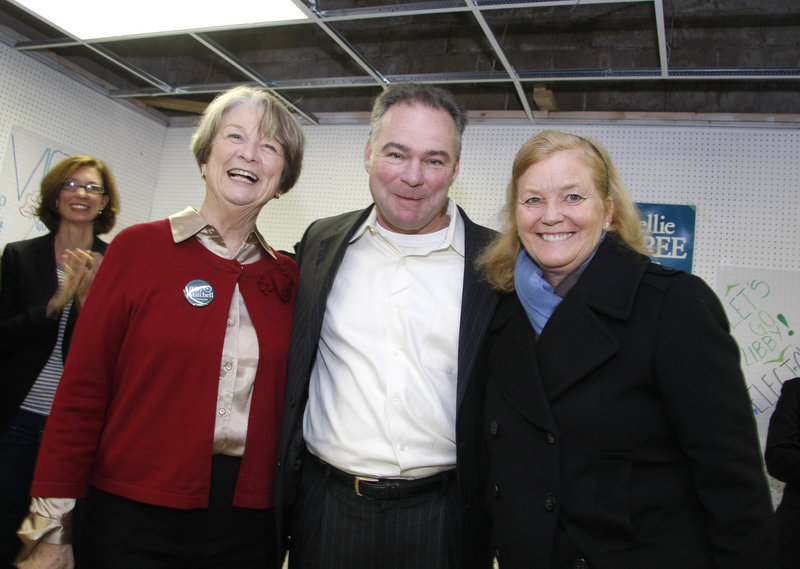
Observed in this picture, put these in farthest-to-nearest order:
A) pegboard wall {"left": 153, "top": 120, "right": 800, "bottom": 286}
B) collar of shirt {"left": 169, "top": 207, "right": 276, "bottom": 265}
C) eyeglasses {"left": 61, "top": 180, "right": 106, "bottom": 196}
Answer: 1. pegboard wall {"left": 153, "top": 120, "right": 800, "bottom": 286}
2. eyeglasses {"left": 61, "top": 180, "right": 106, "bottom": 196}
3. collar of shirt {"left": 169, "top": 207, "right": 276, "bottom": 265}

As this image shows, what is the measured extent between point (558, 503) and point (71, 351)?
122 cm

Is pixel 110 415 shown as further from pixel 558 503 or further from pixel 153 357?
pixel 558 503

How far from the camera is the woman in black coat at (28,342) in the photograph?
89.3 inches

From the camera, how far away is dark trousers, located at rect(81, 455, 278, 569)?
1.39 meters

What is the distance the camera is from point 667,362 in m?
1.22

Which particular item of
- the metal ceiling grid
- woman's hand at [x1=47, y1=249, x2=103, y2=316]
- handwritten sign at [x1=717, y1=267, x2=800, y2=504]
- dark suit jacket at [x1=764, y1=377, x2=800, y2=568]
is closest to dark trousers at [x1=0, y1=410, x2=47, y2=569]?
woman's hand at [x1=47, y1=249, x2=103, y2=316]

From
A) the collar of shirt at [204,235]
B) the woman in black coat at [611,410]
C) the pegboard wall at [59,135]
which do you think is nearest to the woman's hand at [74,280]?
the collar of shirt at [204,235]

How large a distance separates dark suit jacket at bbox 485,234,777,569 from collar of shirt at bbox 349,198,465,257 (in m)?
0.53

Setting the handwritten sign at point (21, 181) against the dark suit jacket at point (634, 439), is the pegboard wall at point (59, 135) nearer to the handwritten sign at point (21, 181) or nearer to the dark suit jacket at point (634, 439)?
the handwritten sign at point (21, 181)

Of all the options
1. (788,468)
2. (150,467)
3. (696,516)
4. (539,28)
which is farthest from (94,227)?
(788,468)

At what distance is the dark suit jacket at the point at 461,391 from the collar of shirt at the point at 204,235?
0.22 metres

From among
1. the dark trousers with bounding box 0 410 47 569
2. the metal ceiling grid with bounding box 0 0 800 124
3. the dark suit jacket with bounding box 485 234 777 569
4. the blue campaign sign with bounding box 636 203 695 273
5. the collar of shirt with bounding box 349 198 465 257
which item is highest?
the metal ceiling grid with bounding box 0 0 800 124

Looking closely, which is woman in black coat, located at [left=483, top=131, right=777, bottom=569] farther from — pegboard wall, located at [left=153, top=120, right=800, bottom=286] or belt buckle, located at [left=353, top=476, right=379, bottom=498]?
pegboard wall, located at [left=153, top=120, right=800, bottom=286]

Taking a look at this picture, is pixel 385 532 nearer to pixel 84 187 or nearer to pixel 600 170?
pixel 600 170
